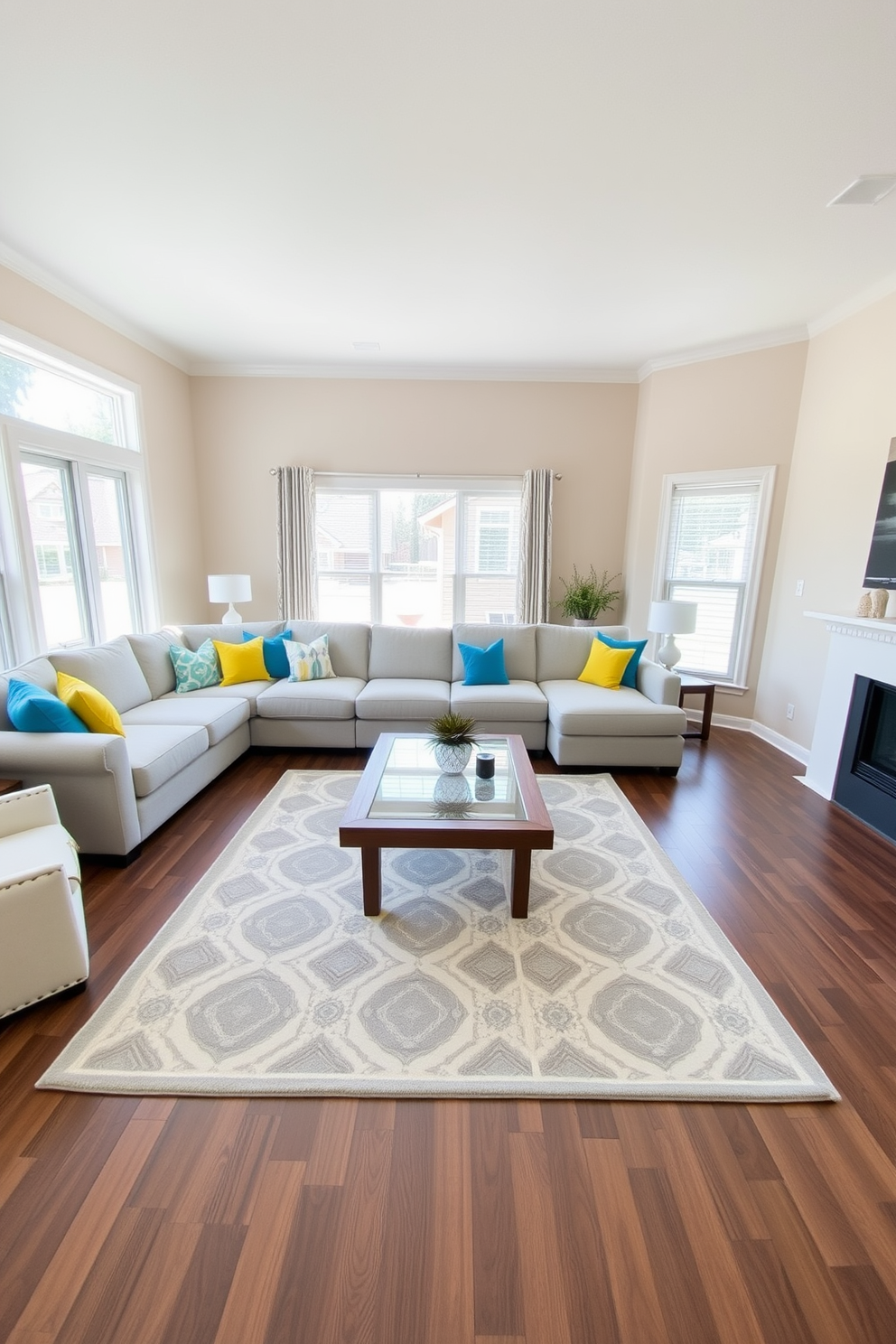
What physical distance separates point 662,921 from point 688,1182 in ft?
3.24

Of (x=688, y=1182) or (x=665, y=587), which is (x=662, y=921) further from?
(x=665, y=587)

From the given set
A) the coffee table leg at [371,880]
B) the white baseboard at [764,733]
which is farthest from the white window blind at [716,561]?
the coffee table leg at [371,880]

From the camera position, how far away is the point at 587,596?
17.1ft

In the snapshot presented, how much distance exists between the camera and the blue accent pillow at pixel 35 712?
244 cm

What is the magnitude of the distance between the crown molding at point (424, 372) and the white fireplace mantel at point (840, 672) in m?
3.00

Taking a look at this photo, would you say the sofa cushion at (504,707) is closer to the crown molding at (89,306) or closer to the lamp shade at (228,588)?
the lamp shade at (228,588)

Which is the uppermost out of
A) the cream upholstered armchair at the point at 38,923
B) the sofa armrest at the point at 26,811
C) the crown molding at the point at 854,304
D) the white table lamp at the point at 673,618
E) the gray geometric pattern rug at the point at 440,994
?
the crown molding at the point at 854,304

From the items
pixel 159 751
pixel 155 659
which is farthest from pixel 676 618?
pixel 155 659

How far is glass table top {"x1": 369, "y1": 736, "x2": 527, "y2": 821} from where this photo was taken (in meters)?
2.27

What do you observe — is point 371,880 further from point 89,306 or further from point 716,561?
point 89,306

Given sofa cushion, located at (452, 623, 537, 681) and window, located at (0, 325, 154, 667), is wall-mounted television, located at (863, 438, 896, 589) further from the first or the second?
window, located at (0, 325, 154, 667)

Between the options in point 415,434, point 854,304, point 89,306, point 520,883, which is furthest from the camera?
point 415,434

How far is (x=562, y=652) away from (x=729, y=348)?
2730mm

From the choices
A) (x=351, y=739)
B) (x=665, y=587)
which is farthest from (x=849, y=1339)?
(x=665, y=587)
